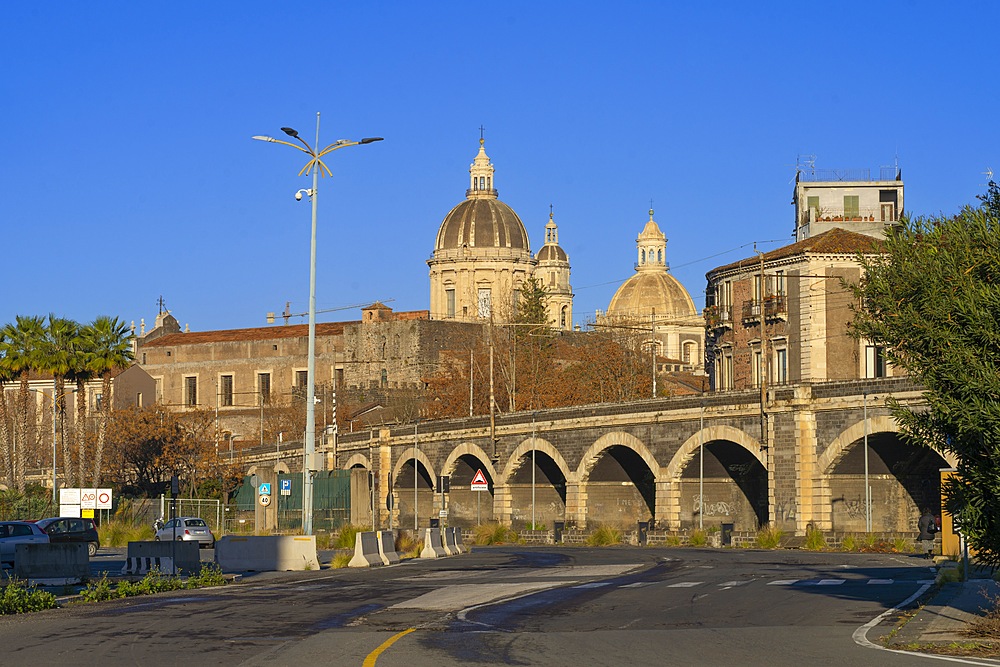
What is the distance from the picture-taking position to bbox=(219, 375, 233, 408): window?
117 m

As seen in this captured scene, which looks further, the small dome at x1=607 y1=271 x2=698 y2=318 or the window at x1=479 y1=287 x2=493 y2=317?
the small dome at x1=607 y1=271 x2=698 y2=318

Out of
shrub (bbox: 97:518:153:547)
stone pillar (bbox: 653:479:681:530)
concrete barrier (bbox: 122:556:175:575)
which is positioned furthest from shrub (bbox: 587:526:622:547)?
concrete barrier (bbox: 122:556:175:575)

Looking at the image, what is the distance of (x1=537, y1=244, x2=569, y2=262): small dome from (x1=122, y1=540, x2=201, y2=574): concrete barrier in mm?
130424

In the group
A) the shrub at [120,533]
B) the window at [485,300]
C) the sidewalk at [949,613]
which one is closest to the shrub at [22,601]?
the sidewalk at [949,613]

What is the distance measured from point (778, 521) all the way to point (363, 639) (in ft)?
110

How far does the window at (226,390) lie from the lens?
383ft

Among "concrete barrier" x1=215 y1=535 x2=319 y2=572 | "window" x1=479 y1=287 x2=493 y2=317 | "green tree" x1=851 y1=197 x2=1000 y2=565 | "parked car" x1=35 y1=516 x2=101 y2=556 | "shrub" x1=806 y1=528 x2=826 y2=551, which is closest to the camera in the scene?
"green tree" x1=851 y1=197 x2=1000 y2=565

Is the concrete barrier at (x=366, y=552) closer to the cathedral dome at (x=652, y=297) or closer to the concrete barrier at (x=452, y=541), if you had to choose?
the concrete barrier at (x=452, y=541)

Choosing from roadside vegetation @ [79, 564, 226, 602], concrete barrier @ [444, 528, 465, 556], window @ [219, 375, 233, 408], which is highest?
window @ [219, 375, 233, 408]

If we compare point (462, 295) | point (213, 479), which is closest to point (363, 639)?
point (213, 479)

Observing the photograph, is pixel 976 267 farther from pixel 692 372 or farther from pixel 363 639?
pixel 692 372

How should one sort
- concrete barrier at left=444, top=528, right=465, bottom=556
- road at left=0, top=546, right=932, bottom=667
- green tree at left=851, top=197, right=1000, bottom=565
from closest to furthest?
road at left=0, top=546, right=932, bottom=667 < green tree at left=851, top=197, right=1000, bottom=565 < concrete barrier at left=444, top=528, right=465, bottom=556

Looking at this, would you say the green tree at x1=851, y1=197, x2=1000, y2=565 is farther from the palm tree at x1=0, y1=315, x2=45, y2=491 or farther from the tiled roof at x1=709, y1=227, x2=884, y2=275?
the palm tree at x1=0, y1=315, x2=45, y2=491

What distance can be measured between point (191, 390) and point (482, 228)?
31.8m
